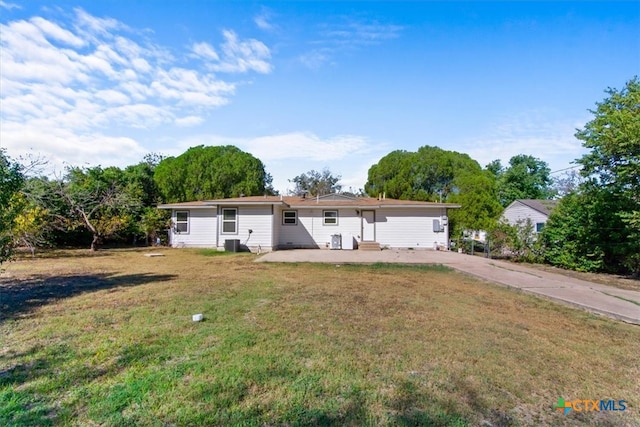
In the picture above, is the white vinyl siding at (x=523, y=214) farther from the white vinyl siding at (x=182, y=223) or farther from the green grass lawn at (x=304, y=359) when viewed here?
the white vinyl siding at (x=182, y=223)

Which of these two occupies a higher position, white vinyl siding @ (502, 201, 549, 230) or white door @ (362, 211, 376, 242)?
white vinyl siding @ (502, 201, 549, 230)

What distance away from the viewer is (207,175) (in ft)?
87.2

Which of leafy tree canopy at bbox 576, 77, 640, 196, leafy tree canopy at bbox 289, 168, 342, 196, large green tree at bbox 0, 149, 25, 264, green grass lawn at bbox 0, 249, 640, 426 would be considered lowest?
green grass lawn at bbox 0, 249, 640, 426

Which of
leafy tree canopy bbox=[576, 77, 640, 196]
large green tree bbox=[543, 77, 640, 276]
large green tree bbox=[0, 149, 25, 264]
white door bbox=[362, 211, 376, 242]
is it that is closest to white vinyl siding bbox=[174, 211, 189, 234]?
white door bbox=[362, 211, 376, 242]

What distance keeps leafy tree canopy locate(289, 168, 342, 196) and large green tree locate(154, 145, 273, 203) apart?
30.0 feet

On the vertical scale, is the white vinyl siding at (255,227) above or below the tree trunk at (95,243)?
above

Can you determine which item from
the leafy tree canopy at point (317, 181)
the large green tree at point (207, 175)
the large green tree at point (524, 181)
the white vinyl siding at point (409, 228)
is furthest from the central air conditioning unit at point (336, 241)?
the large green tree at point (524, 181)

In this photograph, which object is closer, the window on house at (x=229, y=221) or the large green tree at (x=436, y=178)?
the window on house at (x=229, y=221)

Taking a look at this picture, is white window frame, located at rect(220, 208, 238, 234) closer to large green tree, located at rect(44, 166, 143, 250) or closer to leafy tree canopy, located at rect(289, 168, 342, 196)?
large green tree, located at rect(44, 166, 143, 250)

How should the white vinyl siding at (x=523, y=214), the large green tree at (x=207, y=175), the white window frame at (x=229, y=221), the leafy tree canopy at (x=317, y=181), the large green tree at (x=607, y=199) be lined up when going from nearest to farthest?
the large green tree at (x=607, y=199) → the white window frame at (x=229, y=221) → the white vinyl siding at (x=523, y=214) → the large green tree at (x=207, y=175) → the leafy tree canopy at (x=317, y=181)

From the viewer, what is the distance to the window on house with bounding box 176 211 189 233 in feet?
57.2

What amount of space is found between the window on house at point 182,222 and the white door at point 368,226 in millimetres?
9908

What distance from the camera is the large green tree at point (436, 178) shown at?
23.0 m

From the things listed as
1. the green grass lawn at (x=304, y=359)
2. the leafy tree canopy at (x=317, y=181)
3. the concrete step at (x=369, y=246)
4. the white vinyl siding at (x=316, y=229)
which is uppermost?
the leafy tree canopy at (x=317, y=181)
